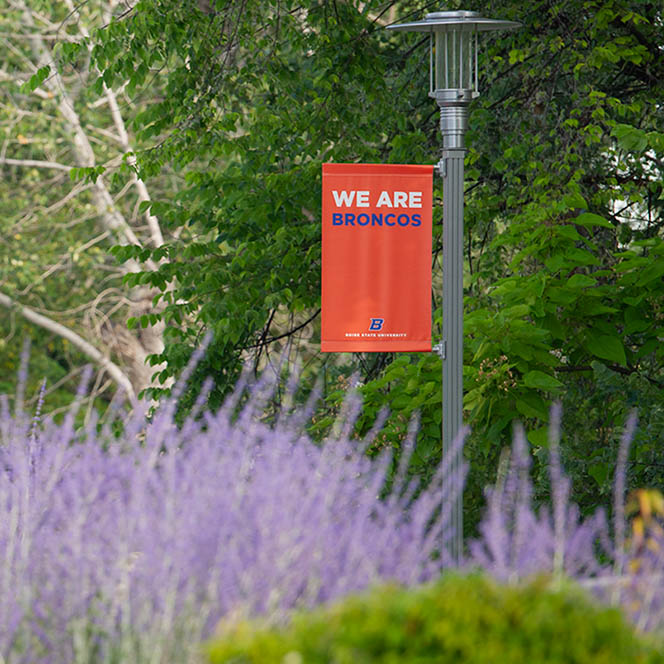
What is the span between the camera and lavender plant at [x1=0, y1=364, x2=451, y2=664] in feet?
8.95

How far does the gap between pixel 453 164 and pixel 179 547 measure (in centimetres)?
285

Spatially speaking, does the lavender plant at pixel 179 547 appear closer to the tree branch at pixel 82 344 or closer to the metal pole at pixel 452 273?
the metal pole at pixel 452 273

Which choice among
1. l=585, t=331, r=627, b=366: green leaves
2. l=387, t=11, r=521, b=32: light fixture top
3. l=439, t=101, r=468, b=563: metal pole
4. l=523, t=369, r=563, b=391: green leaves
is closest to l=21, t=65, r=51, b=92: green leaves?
l=387, t=11, r=521, b=32: light fixture top

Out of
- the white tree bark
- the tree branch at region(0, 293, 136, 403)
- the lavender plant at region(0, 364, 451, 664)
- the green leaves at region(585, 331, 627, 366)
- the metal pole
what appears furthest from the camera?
the tree branch at region(0, 293, 136, 403)

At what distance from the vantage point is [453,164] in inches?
201

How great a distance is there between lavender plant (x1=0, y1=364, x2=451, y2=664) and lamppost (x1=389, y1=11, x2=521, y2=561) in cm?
165

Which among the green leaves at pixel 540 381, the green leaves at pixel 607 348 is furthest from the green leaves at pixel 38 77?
the green leaves at pixel 607 348

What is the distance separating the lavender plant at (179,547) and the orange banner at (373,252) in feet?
5.48

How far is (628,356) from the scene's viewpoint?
629 cm

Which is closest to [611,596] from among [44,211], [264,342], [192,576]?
[192,576]

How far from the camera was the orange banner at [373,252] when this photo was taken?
5004mm

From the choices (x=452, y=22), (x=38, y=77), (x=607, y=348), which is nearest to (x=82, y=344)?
(x=38, y=77)

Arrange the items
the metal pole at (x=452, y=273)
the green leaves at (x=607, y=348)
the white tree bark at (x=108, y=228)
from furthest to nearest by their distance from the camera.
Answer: the white tree bark at (x=108, y=228)
the green leaves at (x=607, y=348)
the metal pole at (x=452, y=273)

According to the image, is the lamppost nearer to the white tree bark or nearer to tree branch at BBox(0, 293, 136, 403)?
the white tree bark
